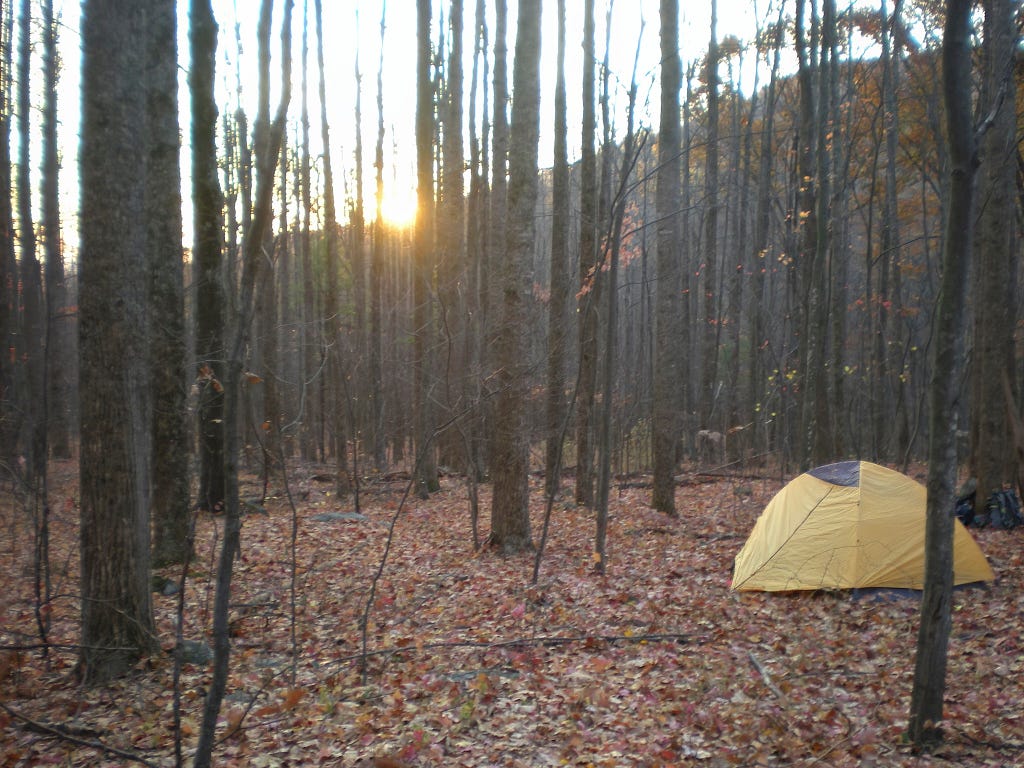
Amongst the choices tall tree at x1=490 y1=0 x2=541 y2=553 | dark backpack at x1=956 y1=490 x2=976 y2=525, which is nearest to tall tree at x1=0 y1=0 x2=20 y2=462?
tall tree at x1=490 y1=0 x2=541 y2=553

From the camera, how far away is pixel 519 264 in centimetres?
927

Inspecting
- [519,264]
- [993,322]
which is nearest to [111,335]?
[519,264]

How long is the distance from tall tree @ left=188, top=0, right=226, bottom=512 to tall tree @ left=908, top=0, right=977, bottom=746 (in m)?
7.03

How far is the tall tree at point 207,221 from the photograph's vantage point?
8.66 m

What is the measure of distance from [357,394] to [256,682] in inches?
555

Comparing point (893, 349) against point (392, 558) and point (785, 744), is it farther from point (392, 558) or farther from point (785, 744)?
point (785, 744)

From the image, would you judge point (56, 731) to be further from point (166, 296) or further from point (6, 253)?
point (6, 253)

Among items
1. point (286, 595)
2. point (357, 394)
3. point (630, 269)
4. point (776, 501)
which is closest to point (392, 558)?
point (286, 595)

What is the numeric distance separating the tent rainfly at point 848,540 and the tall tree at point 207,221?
6355 mm

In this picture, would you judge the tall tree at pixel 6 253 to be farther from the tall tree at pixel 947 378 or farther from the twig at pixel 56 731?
the tall tree at pixel 947 378

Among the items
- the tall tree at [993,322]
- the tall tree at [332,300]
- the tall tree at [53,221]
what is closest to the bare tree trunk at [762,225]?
the tall tree at [993,322]

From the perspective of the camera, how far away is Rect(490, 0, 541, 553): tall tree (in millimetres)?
9219

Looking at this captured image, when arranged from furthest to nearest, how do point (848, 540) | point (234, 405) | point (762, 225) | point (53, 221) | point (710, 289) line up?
1. point (710, 289)
2. point (762, 225)
3. point (53, 221)
4. point (848, 540)
5. point (234, 405)

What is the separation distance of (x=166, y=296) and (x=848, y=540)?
7.98 meters
